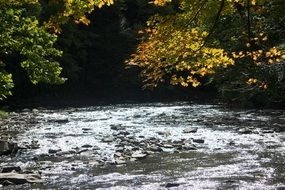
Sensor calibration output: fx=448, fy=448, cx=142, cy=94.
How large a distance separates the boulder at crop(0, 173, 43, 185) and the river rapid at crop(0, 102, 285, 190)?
265mm

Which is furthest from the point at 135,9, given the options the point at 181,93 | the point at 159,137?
the point at 159,137

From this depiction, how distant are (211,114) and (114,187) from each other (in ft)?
55.4

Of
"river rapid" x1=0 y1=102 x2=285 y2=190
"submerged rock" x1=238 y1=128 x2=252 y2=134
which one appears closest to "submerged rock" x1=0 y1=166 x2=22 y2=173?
"river rapid" x1=0 y1=102 x2=285 y2=190

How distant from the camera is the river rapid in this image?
11.6m

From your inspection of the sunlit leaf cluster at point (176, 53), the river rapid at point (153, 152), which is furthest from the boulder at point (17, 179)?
the sunlit leaf cluster at point (176, 53)

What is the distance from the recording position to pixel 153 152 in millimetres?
15648

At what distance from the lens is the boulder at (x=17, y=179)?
11.6m

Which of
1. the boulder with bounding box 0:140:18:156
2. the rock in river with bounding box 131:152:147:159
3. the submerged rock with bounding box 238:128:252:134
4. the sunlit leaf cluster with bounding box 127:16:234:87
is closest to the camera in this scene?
the sunlit leaf cluster with bounding box 127:16:234:87

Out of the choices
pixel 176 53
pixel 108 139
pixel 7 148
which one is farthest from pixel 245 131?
pixel 176 53

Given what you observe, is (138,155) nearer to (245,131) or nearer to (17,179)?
(17,179)

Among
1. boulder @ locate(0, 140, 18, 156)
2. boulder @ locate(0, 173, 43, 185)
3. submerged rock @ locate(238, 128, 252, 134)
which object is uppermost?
submerged rock @ locate(238, 128, 252, 134)

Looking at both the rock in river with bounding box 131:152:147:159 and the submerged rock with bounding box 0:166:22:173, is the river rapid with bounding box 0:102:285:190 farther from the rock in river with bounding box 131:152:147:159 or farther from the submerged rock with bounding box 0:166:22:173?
the submerged rock with bounding box 0:166:22:173

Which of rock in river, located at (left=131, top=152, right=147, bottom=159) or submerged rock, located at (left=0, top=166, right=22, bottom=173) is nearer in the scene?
submerged rock, located at (left=0, top=166, right=22, bottom=173)

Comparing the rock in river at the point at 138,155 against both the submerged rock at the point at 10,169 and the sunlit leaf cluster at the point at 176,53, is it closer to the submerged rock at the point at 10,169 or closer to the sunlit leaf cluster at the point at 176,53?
the submerged rock at the point at 10,169
